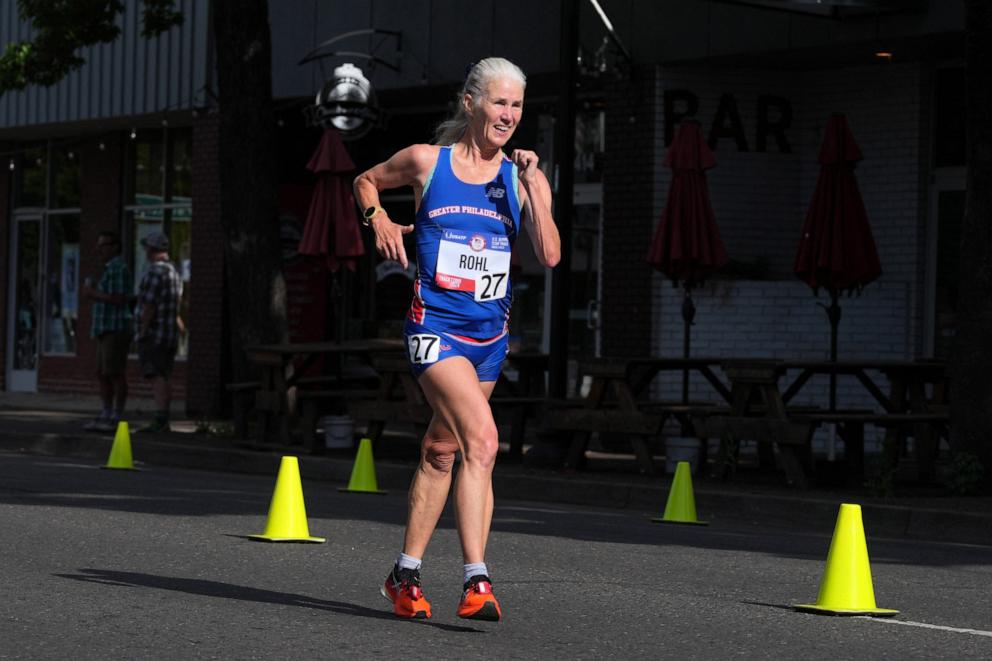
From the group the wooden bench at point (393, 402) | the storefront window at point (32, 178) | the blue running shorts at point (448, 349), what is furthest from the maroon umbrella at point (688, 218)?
the storefront window at point (32, 178)

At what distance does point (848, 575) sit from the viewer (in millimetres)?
7316

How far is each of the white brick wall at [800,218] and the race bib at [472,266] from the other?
11399mm

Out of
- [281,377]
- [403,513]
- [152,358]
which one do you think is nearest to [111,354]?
[152,358]

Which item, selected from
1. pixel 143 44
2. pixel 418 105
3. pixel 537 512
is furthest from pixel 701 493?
pixel 143 44

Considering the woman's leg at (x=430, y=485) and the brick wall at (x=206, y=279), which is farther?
→ the brick wall at (x=206, y=279)

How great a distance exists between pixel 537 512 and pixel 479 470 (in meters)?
6.04

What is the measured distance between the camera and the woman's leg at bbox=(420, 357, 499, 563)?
254 inches

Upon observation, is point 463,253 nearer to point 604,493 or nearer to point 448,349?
point 448,349

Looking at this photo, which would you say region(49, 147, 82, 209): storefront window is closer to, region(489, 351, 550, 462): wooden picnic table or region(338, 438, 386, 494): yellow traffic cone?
region(489, 351, 550, 462): wooden picnic table

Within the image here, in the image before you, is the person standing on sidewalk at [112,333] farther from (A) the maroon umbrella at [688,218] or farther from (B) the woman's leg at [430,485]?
(B) the woman's leg at [430,485]

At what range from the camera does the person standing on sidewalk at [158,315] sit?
17.6 meters

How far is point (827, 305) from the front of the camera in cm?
1773

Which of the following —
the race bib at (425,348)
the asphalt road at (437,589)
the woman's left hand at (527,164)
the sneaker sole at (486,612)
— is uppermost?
the woman's left hand at (527,164)

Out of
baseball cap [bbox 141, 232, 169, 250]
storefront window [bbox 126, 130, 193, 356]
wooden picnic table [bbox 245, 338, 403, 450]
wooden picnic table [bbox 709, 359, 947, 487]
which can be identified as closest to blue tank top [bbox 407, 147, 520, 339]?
wooden picnic table [bbox 709, 359, 947, 487]
